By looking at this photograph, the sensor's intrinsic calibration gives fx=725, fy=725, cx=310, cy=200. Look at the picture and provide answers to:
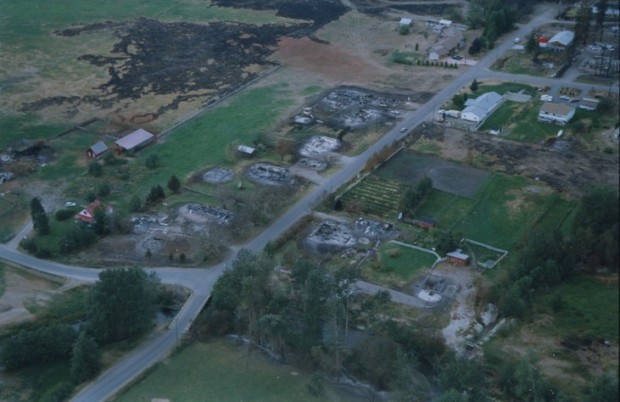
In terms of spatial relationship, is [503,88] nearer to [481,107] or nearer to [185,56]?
[481,107]

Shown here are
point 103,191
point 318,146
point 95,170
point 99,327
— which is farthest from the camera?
point 318,146

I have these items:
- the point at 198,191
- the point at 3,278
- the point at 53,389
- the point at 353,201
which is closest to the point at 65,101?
the point at 198,191

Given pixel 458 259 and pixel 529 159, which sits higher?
pixel 529 159

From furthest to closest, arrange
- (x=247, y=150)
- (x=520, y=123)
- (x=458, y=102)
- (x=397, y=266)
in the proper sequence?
1. (x=458, y=102)
2. (x=520, y=123)
3. (x=247, y=150)
4. (x=397, y=266)

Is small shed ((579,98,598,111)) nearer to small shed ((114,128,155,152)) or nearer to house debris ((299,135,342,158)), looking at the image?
house debris ((299,135,342,158))

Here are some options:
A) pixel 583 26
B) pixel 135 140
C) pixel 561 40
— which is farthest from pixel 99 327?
pixel 583 26

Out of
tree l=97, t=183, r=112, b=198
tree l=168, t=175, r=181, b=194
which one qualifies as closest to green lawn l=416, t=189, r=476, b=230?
tree l=168, t=175, r=181, b=194

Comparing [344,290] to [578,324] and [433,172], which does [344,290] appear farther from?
[433,172]
